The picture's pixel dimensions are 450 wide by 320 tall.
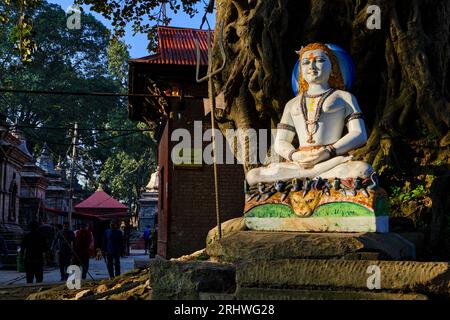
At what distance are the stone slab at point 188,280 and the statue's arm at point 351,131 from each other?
5.73 feet

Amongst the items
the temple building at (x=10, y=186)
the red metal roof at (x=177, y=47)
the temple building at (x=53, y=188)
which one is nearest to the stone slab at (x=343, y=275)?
the red metal roof at (x=177, y=47)

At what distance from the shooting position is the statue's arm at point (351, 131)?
538 centimetres

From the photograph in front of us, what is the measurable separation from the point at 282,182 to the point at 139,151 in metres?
33.7

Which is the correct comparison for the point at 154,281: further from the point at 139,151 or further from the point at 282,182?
the point at 139,151

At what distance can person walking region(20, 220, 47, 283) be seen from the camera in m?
11.0

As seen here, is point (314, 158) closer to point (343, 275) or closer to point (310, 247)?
point (310, 247)

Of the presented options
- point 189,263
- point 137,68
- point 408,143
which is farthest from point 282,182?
point 137,68

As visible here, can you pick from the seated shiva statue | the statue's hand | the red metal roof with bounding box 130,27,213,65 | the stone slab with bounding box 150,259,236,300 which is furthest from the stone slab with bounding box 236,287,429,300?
the red metal roof with bounding box 130,27,213,65

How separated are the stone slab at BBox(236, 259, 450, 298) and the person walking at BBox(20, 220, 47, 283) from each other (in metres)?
7.99

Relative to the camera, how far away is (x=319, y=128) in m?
5.59

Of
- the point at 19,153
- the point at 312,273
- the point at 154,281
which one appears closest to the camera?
the point at 312,273

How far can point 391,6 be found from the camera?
22.7ft

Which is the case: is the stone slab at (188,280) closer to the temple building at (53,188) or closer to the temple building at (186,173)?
the temple building at (186,173)

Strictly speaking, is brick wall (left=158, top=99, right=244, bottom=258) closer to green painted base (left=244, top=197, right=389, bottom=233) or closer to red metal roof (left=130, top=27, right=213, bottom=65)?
red metal roof (left=130, top=27, right=213, bottom=65)
